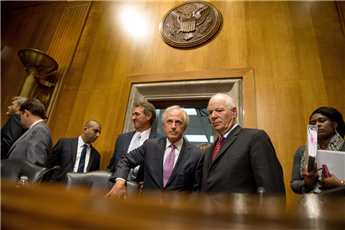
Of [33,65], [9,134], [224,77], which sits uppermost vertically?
[33,65]

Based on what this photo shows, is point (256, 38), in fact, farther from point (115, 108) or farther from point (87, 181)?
point (87, 181)

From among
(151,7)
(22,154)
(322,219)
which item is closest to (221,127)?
(322,219)

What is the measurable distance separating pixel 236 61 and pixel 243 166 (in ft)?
7.75

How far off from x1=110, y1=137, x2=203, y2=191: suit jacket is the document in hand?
32.7 inches

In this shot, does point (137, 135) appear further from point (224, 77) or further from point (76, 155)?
point (224, 77)

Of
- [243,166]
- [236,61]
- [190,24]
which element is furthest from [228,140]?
[190,24]

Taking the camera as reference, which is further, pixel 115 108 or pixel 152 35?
pixel 152 35

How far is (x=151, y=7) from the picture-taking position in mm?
4352

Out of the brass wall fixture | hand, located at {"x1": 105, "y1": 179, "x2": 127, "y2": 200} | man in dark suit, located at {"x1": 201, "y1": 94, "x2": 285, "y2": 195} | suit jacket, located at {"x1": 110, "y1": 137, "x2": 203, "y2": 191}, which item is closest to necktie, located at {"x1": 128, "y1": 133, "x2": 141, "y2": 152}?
suit jacket, located at {"x1": 110, "y1": 137, "x2": 203, "y2": 191}

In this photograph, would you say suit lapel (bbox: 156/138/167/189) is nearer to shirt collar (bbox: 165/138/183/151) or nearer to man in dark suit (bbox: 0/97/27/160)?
shirt collar (bbox: 165/138/183/151)

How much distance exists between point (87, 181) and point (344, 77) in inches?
130

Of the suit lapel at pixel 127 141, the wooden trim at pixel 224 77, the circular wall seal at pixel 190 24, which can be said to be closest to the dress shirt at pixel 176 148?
the suit lapel at pixel 127 141

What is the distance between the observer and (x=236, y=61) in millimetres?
3357

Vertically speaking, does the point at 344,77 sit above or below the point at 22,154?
above
